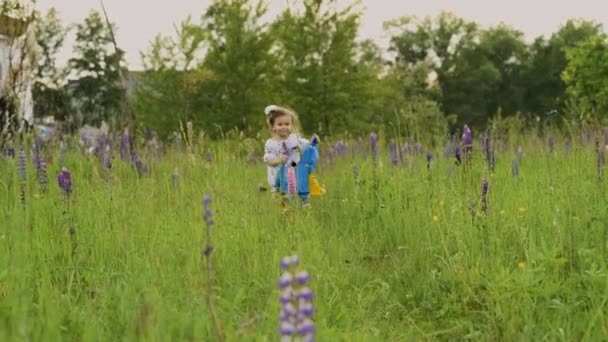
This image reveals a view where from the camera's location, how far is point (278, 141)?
6.15m

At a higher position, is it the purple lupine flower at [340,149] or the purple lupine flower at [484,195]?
the purple lupine flower at [340,149]

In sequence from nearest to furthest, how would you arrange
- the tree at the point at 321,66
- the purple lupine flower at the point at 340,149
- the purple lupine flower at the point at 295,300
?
the purple lupine flower at the point at 295,300 < the purple lupine flower at the point at 340,149 < the tree at the point at 321,66

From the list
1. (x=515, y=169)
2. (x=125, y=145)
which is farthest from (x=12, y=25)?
(x=515, y=169)

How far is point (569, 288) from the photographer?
324 cm

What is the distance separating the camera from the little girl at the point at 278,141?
5.98 metres

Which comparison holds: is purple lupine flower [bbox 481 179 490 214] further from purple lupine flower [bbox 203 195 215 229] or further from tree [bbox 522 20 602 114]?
tree [bbox 522 20 602 114]

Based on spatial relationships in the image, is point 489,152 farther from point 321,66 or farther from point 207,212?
point 321,66

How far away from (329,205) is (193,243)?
2.58 meters

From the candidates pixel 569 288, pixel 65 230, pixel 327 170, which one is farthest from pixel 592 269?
pixel 327 170

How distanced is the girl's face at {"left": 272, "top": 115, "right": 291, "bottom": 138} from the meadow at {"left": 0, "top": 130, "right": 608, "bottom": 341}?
1081 millimetres

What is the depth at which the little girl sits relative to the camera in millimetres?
5984

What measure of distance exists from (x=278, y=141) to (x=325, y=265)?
8.60 ft

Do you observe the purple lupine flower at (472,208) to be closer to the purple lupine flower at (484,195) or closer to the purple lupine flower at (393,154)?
the purple lupine flower at (484,195)

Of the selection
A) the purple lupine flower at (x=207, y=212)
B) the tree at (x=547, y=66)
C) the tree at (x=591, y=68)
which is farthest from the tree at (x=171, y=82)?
the tree at (x=547, y=66)
